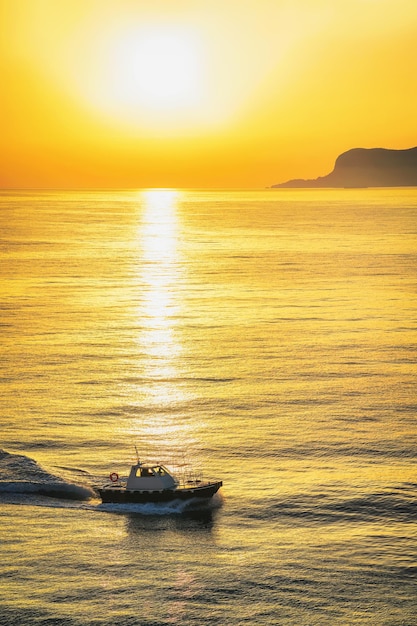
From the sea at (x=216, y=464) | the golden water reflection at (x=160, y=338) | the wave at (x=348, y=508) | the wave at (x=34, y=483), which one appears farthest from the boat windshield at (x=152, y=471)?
the golden water reflection at (x=160, y=338)

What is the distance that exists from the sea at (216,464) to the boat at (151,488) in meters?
0.69

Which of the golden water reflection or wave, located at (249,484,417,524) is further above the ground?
the golden water reflection

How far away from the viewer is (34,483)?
2457 inches

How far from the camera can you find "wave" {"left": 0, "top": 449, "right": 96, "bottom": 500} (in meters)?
61.2

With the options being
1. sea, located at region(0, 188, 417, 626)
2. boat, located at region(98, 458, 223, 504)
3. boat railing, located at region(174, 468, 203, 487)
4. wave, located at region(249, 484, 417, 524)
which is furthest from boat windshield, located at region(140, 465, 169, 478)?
wave, located at region(249, 484, 417, 524)

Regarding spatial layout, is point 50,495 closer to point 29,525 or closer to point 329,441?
point 29,525

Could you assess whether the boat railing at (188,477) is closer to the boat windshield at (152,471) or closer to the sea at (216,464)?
the sea at (216,464)

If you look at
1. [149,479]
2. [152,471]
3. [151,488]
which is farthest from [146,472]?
[151,488]

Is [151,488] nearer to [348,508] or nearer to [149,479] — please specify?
[149,479]

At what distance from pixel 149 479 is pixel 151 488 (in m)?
0.66

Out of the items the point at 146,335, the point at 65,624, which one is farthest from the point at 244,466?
the point at 146,335

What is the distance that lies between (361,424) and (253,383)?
1611 centimetres

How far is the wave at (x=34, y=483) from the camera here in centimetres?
6119

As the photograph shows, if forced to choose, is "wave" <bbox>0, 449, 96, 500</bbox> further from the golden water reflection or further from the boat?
the golden water reflection
